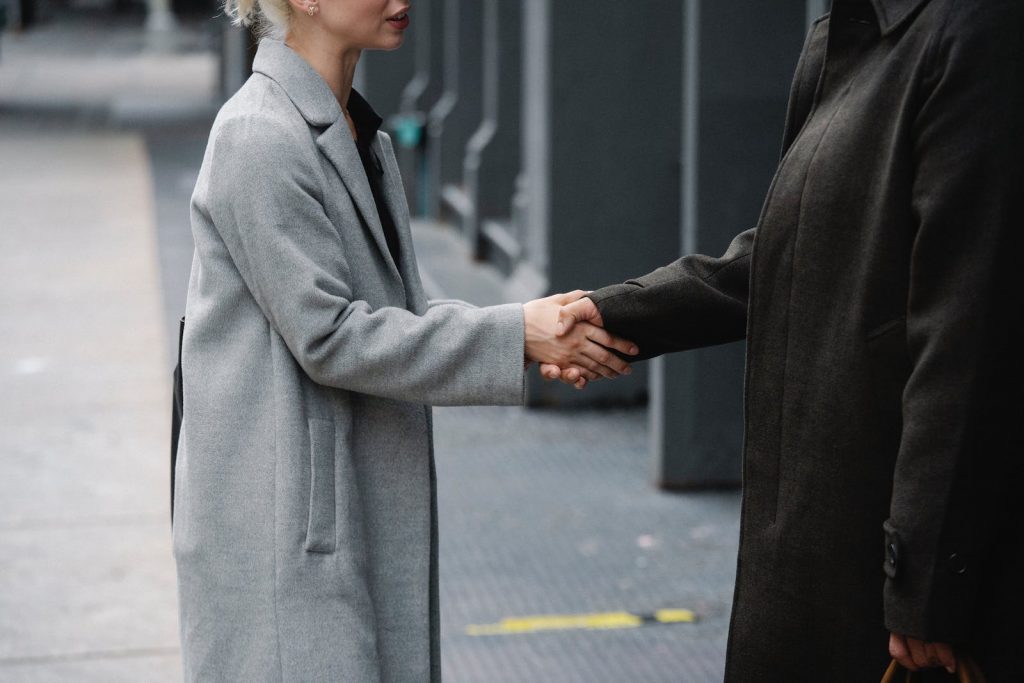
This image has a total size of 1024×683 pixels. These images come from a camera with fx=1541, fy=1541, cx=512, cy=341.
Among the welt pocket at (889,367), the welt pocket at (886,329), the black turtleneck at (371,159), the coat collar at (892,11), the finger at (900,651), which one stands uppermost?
the coat collar at (892,11)

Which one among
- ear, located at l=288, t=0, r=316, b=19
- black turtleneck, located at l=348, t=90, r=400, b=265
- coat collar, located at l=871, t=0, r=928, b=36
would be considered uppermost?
coat collar, located at l=871, t=0, r=928, b=36

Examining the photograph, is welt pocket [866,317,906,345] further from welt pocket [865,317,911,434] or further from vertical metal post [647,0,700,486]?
vertical metal post [647,0,700,486]

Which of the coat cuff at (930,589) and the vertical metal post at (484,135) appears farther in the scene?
the vertical metal post at (484,135)

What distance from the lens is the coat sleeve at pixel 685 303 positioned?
9.80 ft

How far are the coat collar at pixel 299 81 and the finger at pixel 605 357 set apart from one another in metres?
0.69

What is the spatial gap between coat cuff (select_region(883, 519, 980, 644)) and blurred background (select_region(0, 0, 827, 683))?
220 cm

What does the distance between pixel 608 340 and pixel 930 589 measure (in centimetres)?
104

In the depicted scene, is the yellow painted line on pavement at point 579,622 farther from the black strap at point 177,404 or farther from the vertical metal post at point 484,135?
the vertical metal post at point 484,135

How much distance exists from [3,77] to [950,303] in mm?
27740

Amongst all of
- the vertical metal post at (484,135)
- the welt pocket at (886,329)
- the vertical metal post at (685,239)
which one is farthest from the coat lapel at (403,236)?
the vertical metal post at (484,135)

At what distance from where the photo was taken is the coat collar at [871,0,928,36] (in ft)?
7.31

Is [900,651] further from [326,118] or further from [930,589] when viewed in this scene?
[326,118]

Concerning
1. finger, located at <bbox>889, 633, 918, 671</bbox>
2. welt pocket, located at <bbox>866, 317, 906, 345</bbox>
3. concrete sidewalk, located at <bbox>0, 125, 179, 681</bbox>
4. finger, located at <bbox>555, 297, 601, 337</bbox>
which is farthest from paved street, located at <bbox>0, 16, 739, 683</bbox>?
welt pocket, located at <bbox>866, 317, 906, 345</bbox>

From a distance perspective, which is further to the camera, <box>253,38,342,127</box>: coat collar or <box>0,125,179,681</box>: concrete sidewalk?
<box>0,125,179,681</box>: concrete sidewalk
